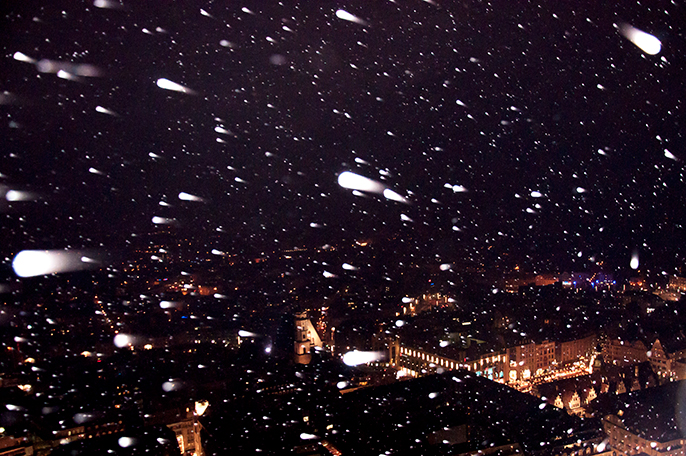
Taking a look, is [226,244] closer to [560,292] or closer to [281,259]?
[281,259]

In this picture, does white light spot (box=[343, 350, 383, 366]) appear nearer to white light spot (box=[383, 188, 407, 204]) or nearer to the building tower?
the building tower

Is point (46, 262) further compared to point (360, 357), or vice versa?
point (46, 262)

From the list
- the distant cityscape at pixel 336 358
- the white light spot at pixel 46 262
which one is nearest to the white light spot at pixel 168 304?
the distant cityscape at pixel 336 358

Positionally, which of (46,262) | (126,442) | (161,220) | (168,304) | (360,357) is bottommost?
(126,442)

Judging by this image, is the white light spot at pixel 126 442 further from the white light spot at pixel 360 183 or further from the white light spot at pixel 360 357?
the white light spot at pixel 360 183

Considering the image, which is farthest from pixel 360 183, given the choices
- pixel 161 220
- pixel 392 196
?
pixel 161 220

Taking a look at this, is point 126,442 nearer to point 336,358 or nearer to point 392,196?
point 336,358

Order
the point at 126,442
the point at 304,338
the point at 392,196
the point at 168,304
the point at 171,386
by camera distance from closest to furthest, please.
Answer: the point at 126,442 → the point at 171,386 → the point at 304,338 → the point at 168,304 → the point at 392,196

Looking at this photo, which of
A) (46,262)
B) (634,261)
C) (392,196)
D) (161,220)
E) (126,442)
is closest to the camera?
(126,442)

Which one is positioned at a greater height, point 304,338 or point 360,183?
point 360,183

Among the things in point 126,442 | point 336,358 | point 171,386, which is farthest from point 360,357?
point 126,442
